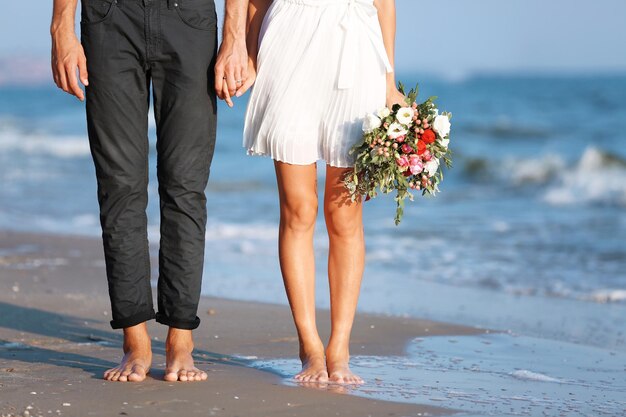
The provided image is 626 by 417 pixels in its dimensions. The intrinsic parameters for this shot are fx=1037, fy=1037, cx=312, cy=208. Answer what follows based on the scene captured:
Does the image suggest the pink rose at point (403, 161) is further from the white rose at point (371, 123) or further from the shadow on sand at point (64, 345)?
the shadow on sand at point (64, 345)

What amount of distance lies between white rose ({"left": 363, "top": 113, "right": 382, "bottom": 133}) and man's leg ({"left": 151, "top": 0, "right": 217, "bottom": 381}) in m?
0.57

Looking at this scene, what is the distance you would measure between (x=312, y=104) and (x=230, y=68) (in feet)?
1.20

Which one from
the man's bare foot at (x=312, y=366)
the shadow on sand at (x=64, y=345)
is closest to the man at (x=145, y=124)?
the shadow on sand at (x=64, y=345)

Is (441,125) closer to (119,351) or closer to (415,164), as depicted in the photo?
(415,164)

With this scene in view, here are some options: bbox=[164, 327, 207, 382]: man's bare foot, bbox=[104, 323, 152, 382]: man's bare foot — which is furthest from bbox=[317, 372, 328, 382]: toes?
bbox=[104, 323, 152, 382]: man's bare foot

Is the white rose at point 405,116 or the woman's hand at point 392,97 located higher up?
the woman's hand at point 392,97

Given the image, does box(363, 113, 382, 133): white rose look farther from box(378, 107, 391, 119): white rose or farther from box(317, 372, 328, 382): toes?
box(317, 372, 328, 382): toes

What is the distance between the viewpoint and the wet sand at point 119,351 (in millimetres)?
3539

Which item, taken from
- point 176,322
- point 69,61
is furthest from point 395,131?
point 69,61

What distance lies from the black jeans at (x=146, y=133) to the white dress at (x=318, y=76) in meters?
0.26

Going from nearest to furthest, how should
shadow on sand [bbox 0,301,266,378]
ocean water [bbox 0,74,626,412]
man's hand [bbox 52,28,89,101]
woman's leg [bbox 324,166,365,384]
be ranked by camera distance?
man's hand [bbox 52,28,89,101] < woman's leg [bbox 324,166,365,384] < shadow on sand [bbox 0,301,266,378] < ocean water [bbox 0,74,626,412]

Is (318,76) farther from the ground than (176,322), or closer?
farther from the ground

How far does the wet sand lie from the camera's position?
11.6 feet

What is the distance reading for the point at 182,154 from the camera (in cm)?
382
